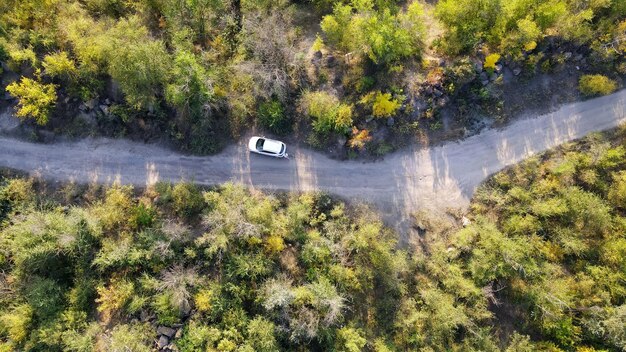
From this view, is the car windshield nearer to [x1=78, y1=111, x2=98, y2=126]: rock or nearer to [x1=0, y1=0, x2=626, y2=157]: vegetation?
[x1=0, y1=0, x2=626, y2=157]: vegetation

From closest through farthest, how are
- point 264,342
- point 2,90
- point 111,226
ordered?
point 264,342 → point 111,226 → point 2,90

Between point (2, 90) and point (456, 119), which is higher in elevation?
point (2, 90)

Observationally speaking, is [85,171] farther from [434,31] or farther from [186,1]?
[434,31]

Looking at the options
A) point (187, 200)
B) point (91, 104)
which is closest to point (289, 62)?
point (187, 200)

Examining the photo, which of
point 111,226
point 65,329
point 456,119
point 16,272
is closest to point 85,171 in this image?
point 111,226

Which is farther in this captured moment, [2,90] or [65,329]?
[2,90]

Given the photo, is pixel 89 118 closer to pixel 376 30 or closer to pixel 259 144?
pixel 259 144
